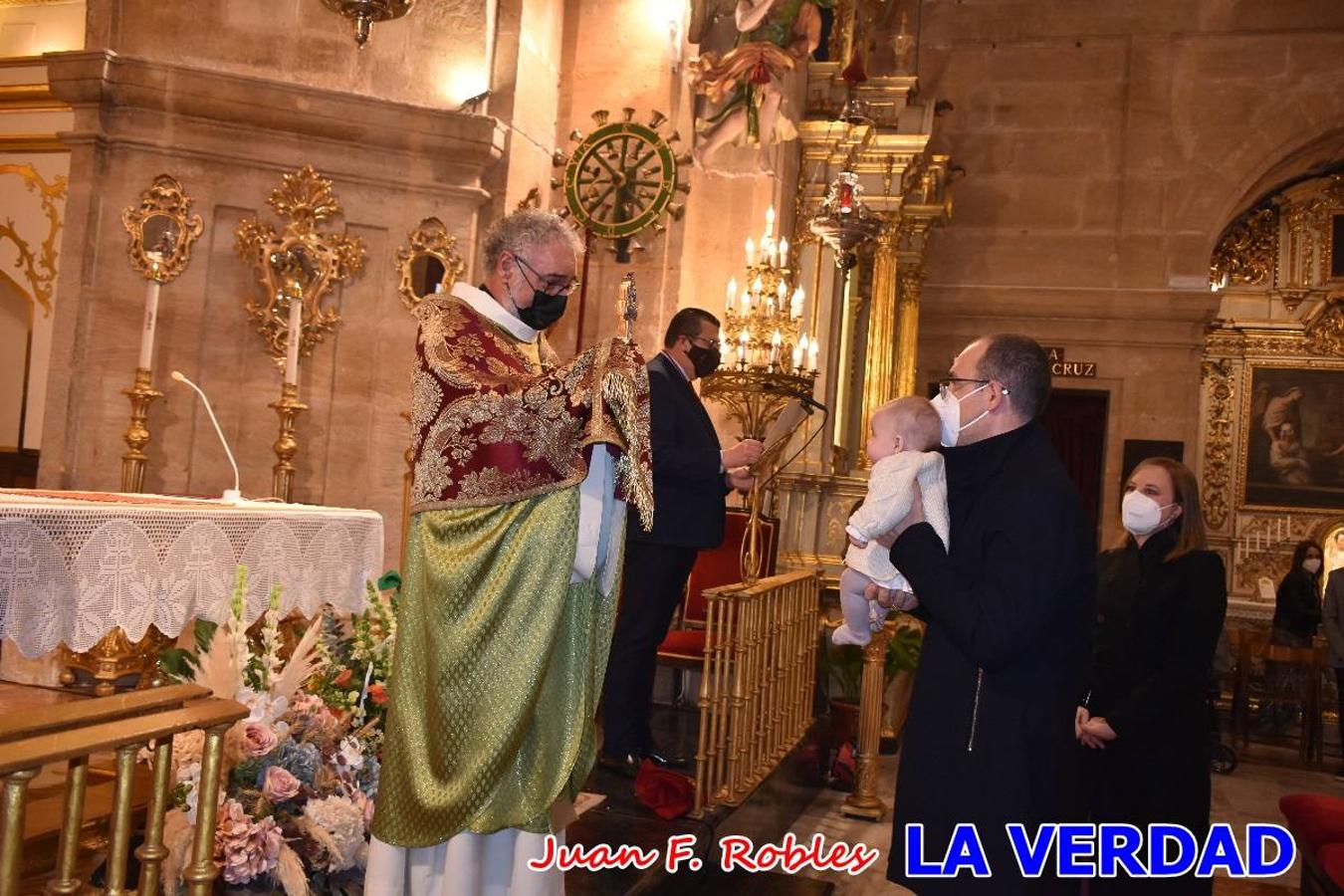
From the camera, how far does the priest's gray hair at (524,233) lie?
3.07 m

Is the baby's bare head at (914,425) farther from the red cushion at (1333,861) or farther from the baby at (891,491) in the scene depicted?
the red cushion at (1333,861)

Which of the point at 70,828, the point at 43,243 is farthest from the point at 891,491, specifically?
the point at 43,243

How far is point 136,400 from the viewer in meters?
5.75

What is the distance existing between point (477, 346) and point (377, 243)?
15.4 ft


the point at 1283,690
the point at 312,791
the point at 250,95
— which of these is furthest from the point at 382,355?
the point at 1283,690

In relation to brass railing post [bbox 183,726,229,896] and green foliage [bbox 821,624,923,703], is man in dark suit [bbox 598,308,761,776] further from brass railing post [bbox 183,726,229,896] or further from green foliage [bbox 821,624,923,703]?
green foliage [bbox 821,624,923,703]

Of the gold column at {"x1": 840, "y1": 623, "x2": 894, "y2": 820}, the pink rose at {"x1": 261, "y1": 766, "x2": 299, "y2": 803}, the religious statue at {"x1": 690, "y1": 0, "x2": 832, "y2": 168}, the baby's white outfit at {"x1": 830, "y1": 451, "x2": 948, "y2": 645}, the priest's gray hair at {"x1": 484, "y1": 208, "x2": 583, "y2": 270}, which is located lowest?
the gold column at {"x1": 840, "y1": 623, "x2": 894, "y2": 820}

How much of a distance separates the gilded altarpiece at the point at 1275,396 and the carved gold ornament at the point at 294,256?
9464 millimetres

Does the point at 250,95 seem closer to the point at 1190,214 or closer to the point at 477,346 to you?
the point at 477,346

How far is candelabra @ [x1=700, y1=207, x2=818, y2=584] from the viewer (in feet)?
22.3

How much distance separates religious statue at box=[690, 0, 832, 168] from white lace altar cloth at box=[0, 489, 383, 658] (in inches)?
179

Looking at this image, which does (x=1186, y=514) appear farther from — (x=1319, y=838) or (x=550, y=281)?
(x=550, y=281)

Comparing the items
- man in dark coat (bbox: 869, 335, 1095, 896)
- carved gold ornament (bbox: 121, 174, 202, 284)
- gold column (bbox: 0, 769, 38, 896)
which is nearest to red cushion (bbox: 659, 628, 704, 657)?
man in dark coat (bbox: 869, 335, 1095, 896)

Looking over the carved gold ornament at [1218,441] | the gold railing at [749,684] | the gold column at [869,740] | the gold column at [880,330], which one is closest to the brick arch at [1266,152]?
the carved gold ornament at [1218,441]
